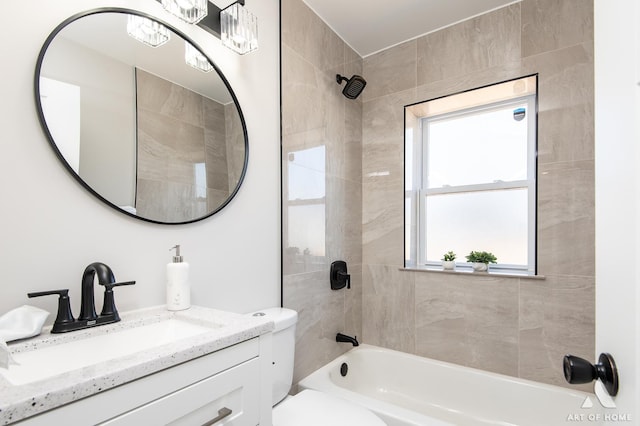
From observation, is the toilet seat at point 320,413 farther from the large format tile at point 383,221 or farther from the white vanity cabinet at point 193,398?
the large format tile at point 383,221

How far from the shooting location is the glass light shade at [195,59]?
49.3 inches

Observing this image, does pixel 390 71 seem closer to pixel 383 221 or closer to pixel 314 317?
pixel 383 221

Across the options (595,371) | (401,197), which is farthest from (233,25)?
(595,371)

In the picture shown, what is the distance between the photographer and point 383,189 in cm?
233

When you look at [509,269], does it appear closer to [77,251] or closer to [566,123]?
[566,123]

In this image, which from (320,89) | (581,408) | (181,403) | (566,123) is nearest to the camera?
(181,403)

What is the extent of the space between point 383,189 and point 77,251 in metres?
1.87

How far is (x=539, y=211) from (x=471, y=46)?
3.72ft

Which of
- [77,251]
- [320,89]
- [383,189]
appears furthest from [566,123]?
[77,251]

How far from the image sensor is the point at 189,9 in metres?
1.18

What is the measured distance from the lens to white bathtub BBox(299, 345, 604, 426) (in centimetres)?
160

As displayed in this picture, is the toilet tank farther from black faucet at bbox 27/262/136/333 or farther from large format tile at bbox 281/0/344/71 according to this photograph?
large format tile at bbox 281/0/344/71

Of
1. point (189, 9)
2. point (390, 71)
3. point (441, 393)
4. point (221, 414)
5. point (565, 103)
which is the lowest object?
point (441, 393)

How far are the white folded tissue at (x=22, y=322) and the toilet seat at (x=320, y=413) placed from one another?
88 cm
